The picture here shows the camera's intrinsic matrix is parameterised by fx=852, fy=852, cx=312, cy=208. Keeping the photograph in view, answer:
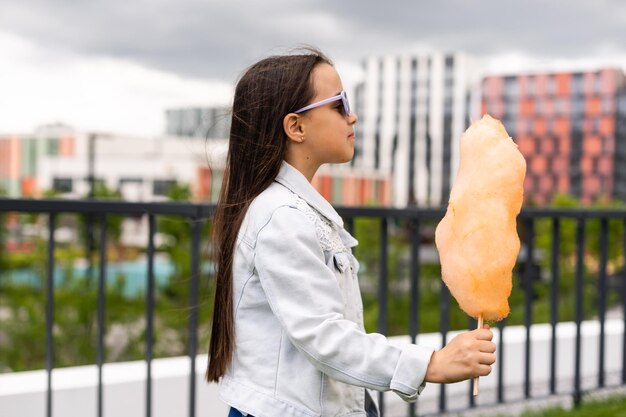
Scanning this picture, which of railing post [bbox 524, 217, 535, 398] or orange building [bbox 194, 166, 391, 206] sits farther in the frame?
orange building [bbox 194, 166, 391, 206]

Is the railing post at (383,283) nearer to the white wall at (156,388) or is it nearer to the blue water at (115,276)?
the white wall at (156,388)

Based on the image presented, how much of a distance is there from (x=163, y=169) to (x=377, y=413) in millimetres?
107265

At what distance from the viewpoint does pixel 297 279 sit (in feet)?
5.52

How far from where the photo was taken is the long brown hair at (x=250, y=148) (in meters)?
1.85

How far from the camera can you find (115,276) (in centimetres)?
3812

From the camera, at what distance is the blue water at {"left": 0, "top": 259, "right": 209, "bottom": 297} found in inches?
1548

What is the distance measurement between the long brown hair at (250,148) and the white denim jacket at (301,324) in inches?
1.3

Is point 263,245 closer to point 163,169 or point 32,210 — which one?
point 32,210

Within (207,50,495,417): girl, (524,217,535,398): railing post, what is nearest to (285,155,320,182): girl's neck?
(207,50,495,417): girl

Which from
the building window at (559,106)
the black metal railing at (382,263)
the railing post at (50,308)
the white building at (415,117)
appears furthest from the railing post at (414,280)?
the building window at (559,106)

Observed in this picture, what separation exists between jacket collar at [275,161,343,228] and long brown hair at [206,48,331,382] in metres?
0.02

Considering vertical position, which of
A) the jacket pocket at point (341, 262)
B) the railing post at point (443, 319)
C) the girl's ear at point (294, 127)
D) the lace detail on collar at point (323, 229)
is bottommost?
the railing post at point (443, 319)

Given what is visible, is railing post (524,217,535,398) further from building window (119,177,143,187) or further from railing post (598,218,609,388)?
building window (119,177,143,187)

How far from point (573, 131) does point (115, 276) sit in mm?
83661
